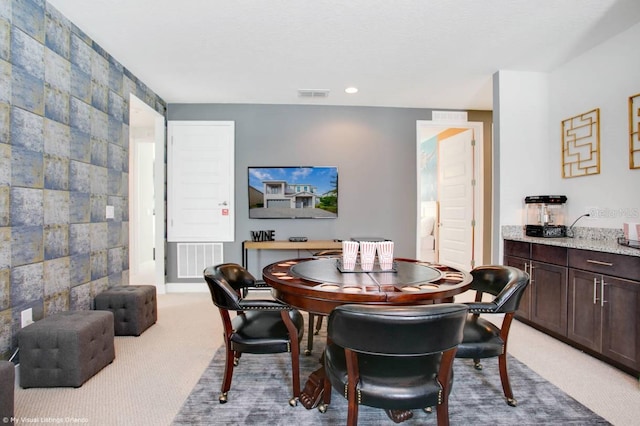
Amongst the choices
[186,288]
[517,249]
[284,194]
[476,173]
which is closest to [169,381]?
[186,288]

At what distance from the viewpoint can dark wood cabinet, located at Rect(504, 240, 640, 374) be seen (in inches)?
89.7

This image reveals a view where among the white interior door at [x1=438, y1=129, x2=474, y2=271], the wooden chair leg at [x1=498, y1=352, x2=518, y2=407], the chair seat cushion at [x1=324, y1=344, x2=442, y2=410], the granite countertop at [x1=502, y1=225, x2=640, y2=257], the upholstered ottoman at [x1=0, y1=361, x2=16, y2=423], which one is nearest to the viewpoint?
the chair seat cushion at [x1=324, y1=344, x2=442, y2=410]

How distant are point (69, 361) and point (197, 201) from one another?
2771 millimetres

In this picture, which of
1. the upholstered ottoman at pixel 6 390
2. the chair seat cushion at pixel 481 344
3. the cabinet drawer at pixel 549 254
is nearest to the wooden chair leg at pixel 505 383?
the chair seat cushion at pixel 481 344

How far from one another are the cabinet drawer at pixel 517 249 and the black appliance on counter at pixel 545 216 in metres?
0.20

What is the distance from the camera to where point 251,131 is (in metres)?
4.69

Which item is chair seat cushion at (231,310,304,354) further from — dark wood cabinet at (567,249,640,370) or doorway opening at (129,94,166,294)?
doorway opening at (129,94,166,294)

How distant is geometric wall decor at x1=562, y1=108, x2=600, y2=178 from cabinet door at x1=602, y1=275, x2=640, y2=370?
1.26m

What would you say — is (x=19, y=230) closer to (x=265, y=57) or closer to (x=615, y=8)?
(x=265, y=57)

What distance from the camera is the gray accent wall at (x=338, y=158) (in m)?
4.68

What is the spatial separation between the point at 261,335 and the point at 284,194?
116 inches

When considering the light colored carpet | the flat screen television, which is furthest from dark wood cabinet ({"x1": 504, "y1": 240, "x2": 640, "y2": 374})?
the flat screen television

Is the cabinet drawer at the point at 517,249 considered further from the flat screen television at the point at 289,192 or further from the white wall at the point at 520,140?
the flat screen television at the point at 289,192

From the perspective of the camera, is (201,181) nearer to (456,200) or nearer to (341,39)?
(341,39)
